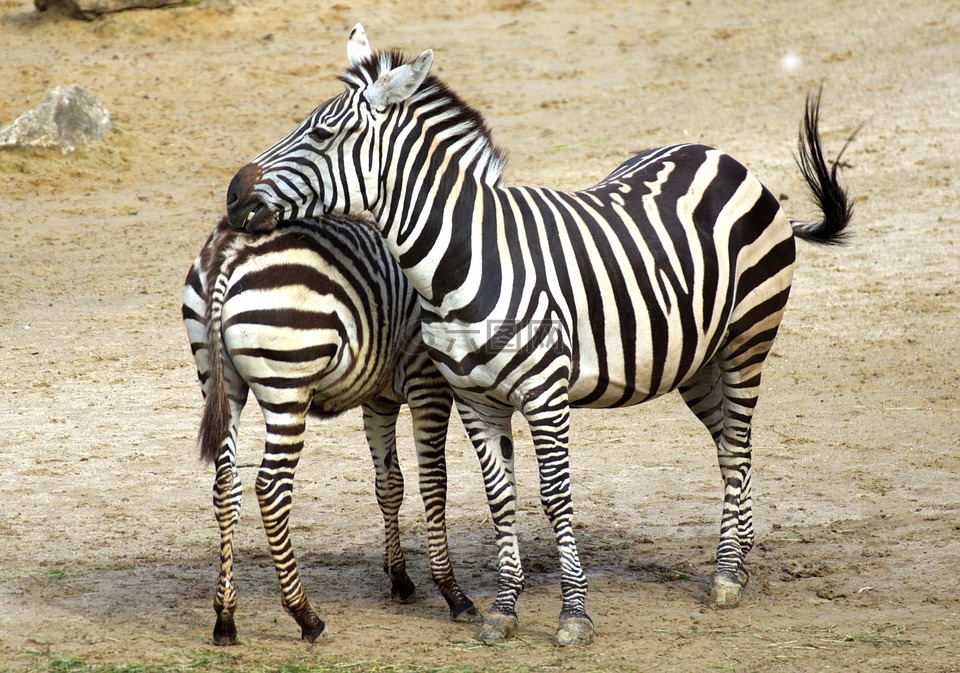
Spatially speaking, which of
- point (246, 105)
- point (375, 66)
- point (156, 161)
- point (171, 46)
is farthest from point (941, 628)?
point (171, 46)

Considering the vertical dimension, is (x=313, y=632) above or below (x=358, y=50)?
below

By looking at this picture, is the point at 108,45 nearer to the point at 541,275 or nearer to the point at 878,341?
Answer: the point at 878,341

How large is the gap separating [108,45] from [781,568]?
14469 millimetres

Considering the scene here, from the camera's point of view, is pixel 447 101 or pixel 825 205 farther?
pixel 825 205

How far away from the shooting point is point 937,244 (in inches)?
441

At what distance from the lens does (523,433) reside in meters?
8.23

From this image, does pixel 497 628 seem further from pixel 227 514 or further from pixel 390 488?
pixel 227 514

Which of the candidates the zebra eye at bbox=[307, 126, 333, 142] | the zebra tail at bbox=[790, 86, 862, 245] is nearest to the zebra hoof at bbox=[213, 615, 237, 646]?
the zebra eye at bbox=[307, 126, 333, 142]

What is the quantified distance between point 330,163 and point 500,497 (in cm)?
170

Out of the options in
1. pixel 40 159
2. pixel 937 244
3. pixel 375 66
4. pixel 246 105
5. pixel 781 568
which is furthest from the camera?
pixel 246 105

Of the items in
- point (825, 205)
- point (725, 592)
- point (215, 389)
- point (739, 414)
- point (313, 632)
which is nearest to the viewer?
point (215, 389)

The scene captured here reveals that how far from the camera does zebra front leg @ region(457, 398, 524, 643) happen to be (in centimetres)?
520

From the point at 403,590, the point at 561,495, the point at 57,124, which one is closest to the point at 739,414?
the point at 561,495

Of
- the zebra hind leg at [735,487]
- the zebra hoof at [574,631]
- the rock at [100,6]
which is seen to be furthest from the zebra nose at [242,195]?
the rock at [100,6]
